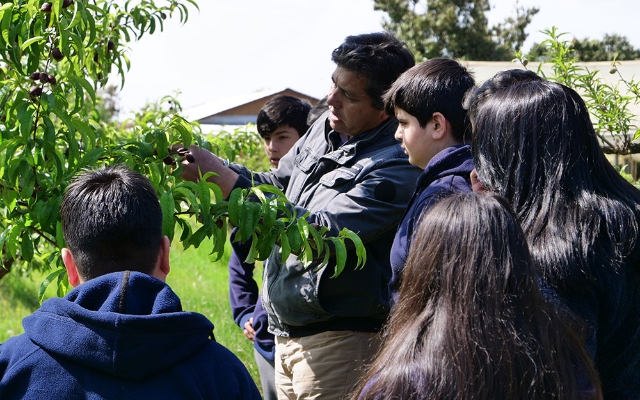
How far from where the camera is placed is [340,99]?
3.38m

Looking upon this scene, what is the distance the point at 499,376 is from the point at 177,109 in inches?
114

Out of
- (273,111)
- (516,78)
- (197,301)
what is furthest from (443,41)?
(516,78)

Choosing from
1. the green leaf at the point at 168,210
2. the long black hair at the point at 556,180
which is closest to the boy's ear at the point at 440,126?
the long black hair at the point at 556,180

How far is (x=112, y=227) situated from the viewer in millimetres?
1894

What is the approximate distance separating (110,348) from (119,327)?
0.05 m

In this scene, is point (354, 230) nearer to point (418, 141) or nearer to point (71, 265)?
point (418, 141)

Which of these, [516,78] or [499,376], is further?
[516,78]

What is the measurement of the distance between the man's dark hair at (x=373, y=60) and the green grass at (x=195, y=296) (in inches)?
136

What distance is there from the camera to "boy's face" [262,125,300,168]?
15.7ft

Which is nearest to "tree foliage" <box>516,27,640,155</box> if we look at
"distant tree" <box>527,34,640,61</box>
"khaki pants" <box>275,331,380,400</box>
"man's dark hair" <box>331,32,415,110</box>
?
"man's dark hair" <box>331,32,415,110</box>

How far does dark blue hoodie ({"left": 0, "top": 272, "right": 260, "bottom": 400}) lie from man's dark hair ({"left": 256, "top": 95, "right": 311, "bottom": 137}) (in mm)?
3019

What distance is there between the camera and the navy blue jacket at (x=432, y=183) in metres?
2.46

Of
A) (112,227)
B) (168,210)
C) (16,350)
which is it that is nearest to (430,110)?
(168,210)

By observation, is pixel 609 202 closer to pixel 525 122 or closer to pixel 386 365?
pixel 525 122
